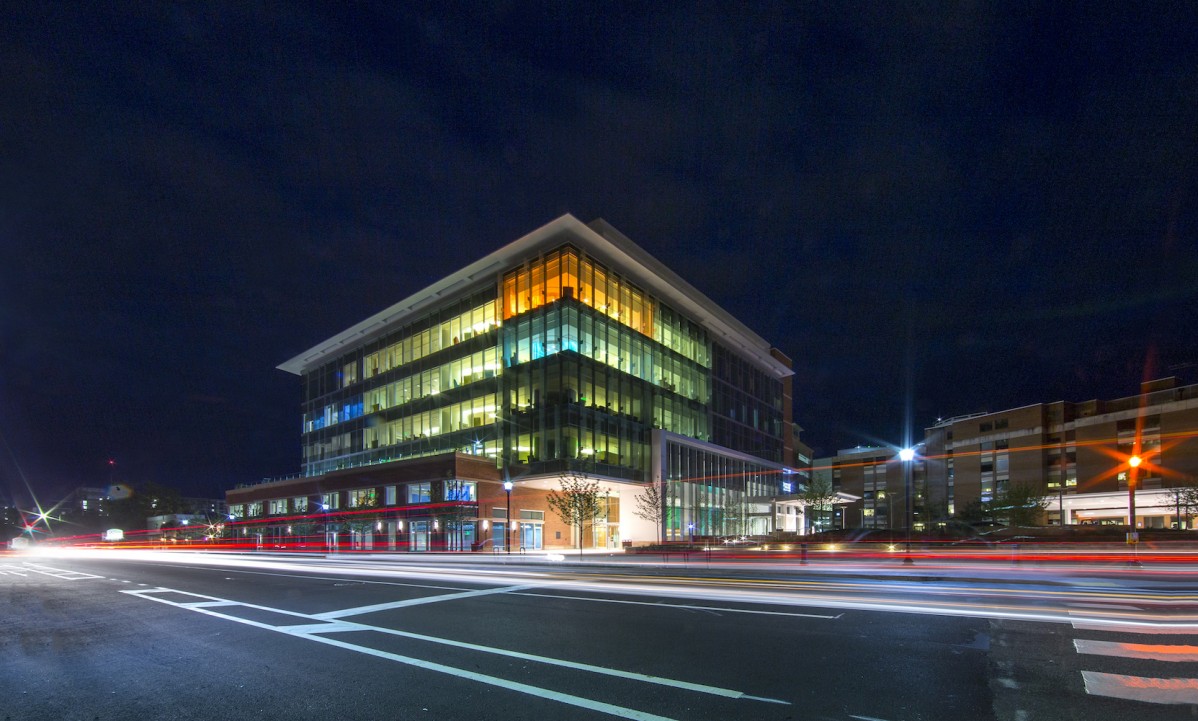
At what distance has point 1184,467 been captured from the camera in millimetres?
76312

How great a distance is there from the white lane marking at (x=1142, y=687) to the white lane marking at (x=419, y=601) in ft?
39.2

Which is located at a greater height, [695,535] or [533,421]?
[533,421]

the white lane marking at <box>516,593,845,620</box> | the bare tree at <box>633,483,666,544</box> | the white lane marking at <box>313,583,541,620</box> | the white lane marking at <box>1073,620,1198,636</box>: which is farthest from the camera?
the bare tree at <box>633,483,666,544</box>

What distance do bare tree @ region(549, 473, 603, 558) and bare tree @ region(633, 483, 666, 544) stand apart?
464 cm

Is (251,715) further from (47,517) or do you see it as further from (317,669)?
(47,517)

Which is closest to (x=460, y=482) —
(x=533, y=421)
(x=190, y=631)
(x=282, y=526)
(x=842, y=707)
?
(x=533, y=421)

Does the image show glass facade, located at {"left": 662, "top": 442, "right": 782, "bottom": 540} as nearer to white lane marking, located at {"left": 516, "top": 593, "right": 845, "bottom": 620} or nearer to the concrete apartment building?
the concrete apartment building

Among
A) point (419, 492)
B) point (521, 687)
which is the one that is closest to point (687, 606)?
point (521, 687)

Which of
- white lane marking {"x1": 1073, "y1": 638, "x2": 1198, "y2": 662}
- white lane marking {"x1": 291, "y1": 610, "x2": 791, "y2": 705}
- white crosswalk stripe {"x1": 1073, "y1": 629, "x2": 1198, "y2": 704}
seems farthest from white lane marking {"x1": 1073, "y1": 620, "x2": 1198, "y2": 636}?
white lane marking {"x1": 291, "y1": 610, "x2": 791, "y2": 705}

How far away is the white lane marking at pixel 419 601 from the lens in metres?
12.8

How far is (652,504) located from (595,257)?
21.1 metres

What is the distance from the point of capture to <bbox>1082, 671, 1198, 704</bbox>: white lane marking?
20.6 ft

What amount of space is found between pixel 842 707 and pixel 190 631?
35.1 ft

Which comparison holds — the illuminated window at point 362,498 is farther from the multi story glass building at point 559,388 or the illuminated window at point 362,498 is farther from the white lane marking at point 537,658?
the white lane marking at point 537,658
